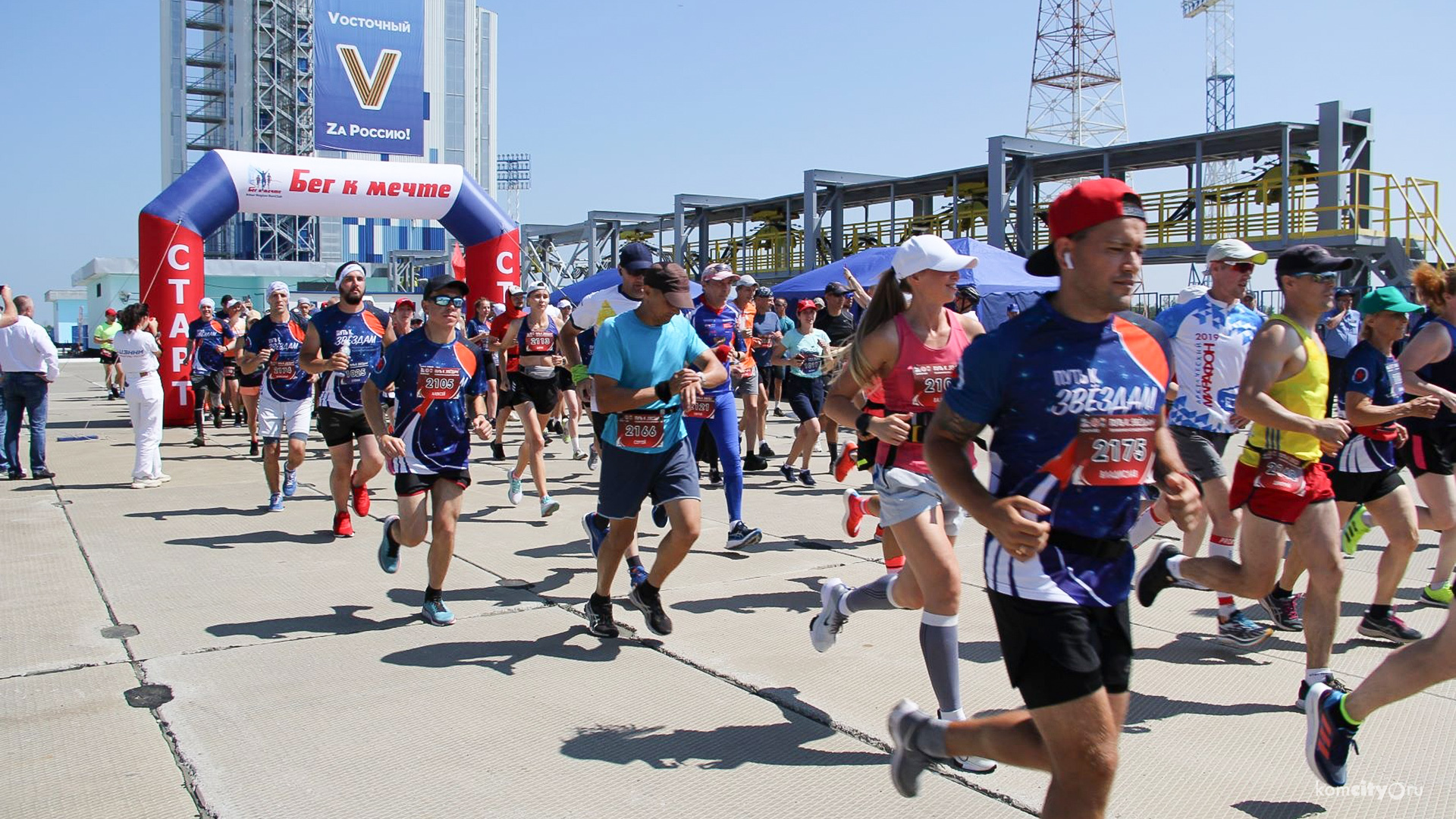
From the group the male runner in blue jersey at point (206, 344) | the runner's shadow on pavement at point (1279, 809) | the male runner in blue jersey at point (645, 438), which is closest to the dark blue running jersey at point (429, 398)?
the male runner in blue jersey at point (645, 438)

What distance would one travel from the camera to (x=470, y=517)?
8.48 meters

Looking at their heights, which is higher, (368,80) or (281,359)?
(368,80)

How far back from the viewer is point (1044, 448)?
2.50m

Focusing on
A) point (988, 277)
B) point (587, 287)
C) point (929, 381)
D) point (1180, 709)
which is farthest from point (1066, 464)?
point (587, 287)

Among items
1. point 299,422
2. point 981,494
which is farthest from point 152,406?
point 981,494

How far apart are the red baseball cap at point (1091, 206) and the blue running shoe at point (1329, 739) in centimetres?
170

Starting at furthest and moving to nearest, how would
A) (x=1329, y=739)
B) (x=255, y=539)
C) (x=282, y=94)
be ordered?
(x=282, y=94)
(x=255, y=539)
(x=1329, y=739)

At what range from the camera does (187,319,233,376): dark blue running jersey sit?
14.7 metres

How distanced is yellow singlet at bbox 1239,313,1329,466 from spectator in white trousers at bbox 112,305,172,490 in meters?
9.37

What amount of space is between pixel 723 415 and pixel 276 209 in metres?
11.6

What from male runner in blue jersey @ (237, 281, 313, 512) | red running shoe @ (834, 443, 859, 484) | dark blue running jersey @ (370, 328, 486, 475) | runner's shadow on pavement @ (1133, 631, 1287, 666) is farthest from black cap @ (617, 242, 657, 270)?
male runner in blue jersey @ (237, 281, 313, 512)

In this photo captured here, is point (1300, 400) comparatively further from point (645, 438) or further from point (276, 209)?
point (276, 209)

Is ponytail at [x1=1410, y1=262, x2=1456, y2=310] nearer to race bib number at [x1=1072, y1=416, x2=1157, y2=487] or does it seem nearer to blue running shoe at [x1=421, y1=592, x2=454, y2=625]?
race bib number at [x1=1072, y1=416, x2=1157, y2=487]

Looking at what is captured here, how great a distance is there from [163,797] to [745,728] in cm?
193
